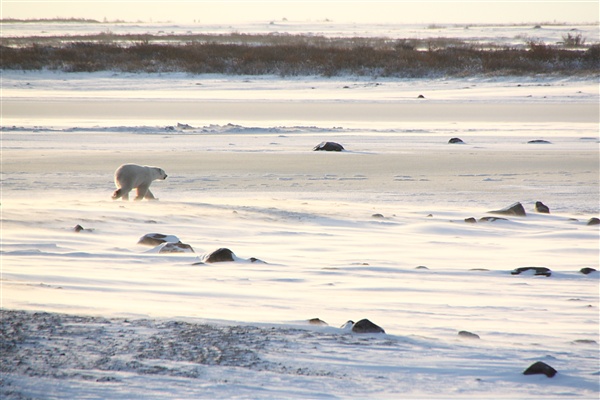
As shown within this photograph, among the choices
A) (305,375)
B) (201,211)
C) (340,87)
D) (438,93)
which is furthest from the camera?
(340,87)

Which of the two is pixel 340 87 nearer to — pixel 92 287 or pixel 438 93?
pixel 438 93

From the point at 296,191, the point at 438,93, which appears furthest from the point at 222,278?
the point at 438,93

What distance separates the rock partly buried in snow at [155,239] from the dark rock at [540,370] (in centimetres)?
344

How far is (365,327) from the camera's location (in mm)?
3906

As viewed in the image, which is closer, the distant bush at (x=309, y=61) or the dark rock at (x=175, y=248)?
the dark rock at (x=175, y=248)

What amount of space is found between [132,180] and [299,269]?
3.97 metres

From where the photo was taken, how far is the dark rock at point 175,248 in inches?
229

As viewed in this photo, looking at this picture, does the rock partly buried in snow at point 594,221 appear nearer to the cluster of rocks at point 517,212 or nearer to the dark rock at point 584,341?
the cluster of rocks at point 517,212

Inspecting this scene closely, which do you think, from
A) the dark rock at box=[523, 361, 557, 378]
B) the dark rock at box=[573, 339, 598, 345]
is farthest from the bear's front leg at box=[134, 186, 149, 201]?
the dark rock at box=[523, 361, 557, 378]

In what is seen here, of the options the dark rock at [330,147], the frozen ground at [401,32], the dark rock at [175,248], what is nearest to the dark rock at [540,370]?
the dark rock at [175,248]

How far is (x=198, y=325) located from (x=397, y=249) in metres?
2.68

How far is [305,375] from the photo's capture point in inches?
132

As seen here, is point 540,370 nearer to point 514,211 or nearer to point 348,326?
point 348,326

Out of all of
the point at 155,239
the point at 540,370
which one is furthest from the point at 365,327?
the point at 155,239
